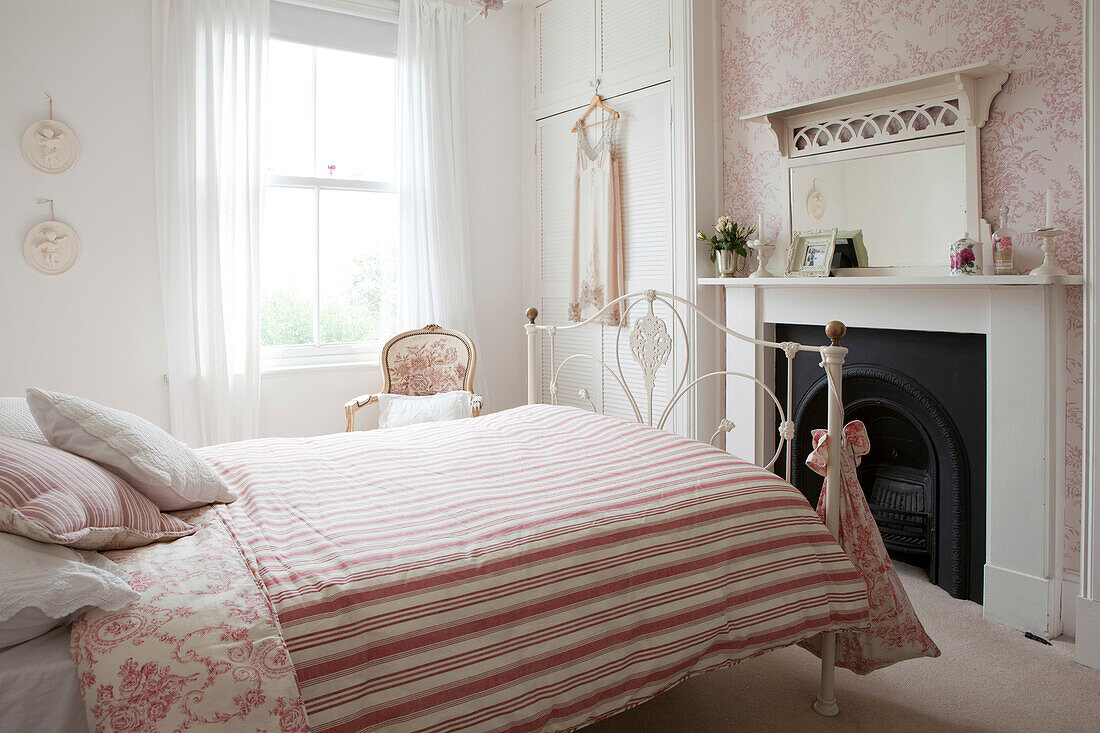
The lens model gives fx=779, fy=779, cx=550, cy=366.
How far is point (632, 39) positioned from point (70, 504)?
11.9ft

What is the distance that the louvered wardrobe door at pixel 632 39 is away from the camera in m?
3.97

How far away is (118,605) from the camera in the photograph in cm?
131

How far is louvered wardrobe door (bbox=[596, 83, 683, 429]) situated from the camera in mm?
4031

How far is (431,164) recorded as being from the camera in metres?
4.62

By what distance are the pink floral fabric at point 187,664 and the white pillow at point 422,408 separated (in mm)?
2685

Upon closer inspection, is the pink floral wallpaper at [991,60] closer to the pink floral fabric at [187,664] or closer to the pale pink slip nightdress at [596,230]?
the pale pink slip nightdress at [596,230]

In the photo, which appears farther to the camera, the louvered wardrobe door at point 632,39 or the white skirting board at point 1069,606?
the louvered wardrobe door at point 632,39

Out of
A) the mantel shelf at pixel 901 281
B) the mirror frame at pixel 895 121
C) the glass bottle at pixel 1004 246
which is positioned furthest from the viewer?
the mirror frame at pixel 895 121

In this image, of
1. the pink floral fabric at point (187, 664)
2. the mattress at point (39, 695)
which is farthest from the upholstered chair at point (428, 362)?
the mattress at point (39, 695)

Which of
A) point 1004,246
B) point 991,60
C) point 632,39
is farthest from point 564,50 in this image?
point 1004,246

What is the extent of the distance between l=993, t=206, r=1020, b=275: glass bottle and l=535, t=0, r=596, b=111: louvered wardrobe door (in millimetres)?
2437

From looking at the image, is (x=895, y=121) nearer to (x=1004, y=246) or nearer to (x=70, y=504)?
(x=1004, y=246)

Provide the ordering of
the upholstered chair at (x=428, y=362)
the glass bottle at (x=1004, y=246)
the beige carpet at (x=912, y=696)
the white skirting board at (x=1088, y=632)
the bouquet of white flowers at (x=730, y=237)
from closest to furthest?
the beige carpet at (x=912, y=696) → the white skirting board at (x=1088, y=632) → the glass bottle at (x=1004, y=246) → the bouquet of white flowers at (x=730, y=237) → the upholstered chair at (x=428, y=362)

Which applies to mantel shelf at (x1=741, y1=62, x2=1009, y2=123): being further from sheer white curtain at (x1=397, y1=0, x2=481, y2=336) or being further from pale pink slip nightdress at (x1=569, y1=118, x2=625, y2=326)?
sheer white curtain at (x1=397, y1=0, x2=481, y2=336)
